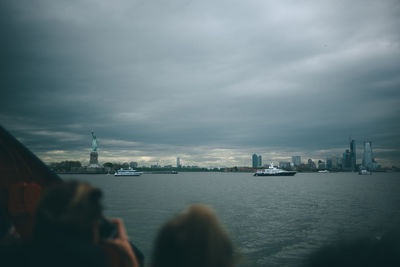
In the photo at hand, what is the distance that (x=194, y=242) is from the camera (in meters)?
1.86

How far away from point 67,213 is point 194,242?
45.5 inches

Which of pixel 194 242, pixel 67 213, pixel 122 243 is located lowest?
pixel 122 243

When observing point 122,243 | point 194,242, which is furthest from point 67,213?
point 194,242

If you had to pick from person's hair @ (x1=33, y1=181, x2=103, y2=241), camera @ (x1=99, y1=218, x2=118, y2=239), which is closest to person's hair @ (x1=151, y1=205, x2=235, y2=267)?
person's hair @ (x1=33, y1=181, x2=103, y2=241)

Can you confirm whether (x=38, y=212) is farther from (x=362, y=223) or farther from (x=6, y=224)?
(x=362, y=223)

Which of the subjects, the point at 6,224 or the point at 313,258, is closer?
the point at 313,258

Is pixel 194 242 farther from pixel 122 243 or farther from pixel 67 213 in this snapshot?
pixel 122 243

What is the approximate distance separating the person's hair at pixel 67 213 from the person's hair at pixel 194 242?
768mm

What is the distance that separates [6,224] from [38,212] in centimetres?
254

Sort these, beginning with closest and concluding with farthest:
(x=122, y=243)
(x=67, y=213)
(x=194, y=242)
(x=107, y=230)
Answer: (x=194, y=242) < (x=67, y=213) < (x=122, y=243) < (x=107, y=230)

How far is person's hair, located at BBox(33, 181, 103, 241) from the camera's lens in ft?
7.36

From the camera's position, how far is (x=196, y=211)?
1921 millimetres

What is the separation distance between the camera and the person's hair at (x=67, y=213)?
2244 millimetres

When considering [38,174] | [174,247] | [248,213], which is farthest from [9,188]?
[248,213]
